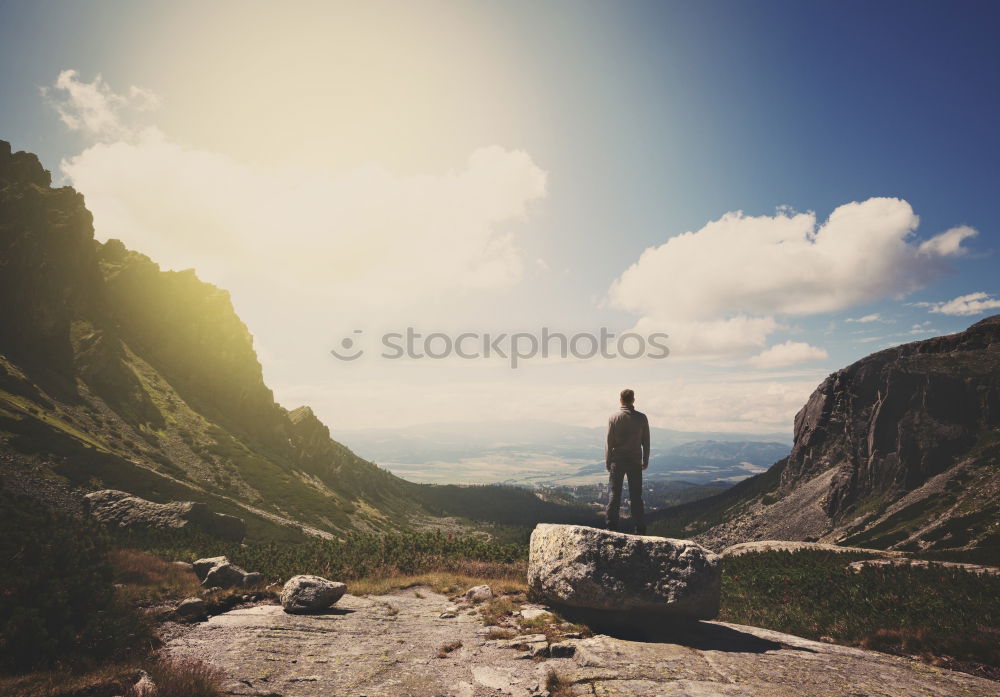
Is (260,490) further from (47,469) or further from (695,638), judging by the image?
(695,638)

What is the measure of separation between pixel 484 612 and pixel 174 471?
10763 cm

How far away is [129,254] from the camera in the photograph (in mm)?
153375

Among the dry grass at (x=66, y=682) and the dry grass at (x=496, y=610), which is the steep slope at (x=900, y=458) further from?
the dry grass at (x=66, y=682)

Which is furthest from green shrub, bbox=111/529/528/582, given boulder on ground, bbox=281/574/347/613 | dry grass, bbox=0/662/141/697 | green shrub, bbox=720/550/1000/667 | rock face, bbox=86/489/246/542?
rock face, bbox=86/489/246/542

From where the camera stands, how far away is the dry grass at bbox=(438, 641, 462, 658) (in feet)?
35.6

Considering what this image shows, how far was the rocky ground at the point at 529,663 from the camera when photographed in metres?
8.69

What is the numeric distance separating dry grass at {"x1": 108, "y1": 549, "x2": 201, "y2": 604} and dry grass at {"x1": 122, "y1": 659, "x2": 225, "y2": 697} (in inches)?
321

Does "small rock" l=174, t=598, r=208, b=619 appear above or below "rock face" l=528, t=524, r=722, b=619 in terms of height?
below

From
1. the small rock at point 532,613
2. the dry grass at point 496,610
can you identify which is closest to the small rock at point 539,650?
the small rock at point 532,613

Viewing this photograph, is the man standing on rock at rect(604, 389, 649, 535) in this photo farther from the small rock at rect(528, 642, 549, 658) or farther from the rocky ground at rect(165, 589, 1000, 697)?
the small rock at rect(528, 642, 549, 658)

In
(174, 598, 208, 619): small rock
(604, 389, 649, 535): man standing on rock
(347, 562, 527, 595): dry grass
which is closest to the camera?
(604, 389, 649, 535): man standing on rock

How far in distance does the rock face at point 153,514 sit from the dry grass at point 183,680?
4916 centimetres

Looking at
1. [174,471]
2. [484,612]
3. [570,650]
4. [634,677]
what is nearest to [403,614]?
[484,612]

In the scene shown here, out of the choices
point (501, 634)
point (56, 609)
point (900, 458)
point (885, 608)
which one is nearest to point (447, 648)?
point (501, 634)
